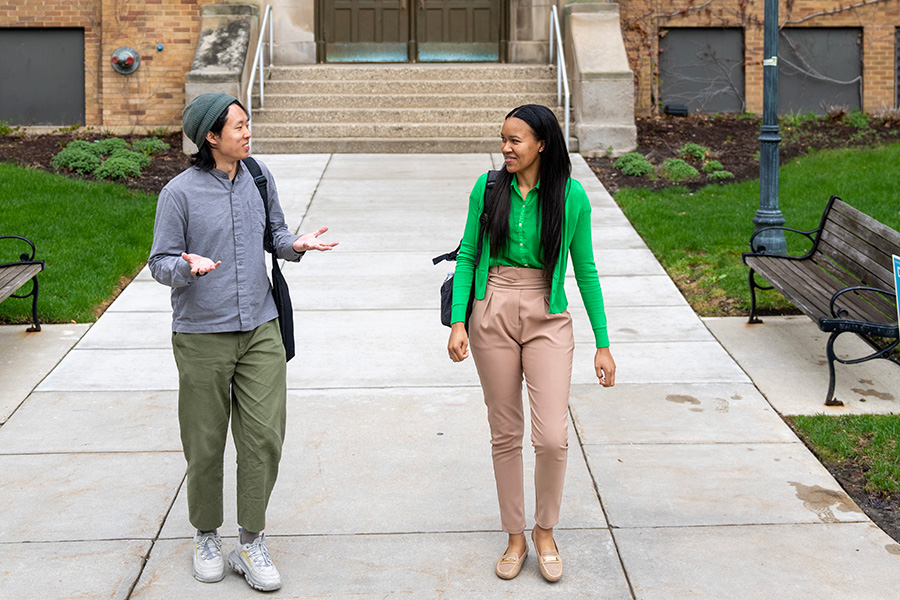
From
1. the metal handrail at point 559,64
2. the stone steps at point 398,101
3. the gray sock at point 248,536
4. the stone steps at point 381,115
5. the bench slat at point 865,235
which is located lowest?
the gray sock at point 248,536

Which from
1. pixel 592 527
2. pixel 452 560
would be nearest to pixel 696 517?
pixel 592 527

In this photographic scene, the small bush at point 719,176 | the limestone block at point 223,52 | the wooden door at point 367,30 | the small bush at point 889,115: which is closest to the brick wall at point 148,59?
the limestone block at point 223,52

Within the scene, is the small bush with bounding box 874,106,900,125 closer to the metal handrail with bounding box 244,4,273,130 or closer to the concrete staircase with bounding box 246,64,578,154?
the concrete staircase with bounding box 246,64,578,154

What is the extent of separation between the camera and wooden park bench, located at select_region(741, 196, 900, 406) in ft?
20.1

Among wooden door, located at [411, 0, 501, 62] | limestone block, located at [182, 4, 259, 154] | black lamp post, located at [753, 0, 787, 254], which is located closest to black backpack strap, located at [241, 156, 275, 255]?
black lamp post, located at [753, 0, 787, 254]

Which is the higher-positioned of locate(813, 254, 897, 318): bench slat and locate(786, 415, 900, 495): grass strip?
locate(813, 254, 897, 318): bench slat

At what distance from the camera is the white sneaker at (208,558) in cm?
421

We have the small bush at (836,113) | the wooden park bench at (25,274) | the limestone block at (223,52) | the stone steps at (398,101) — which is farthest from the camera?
the small bush at (836,113)

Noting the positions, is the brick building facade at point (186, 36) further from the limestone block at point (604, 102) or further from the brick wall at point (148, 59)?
the limestone block at point (604, 102)

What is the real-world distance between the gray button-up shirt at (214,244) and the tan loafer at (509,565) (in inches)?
53.9

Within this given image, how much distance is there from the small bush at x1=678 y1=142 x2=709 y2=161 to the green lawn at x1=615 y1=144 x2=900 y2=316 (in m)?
1.01

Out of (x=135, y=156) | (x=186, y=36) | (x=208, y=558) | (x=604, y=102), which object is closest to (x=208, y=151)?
(x=208, y=558)

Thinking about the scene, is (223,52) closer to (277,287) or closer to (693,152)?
(693,152)

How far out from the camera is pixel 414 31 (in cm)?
1684
